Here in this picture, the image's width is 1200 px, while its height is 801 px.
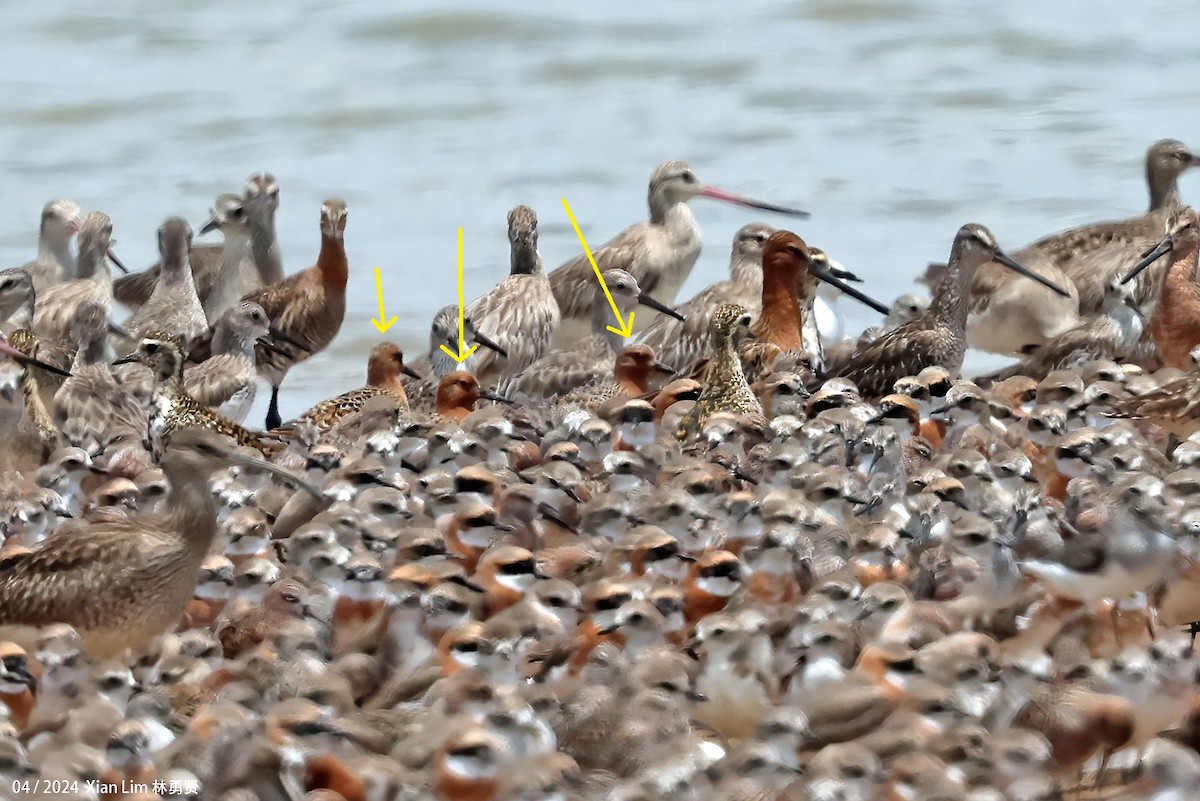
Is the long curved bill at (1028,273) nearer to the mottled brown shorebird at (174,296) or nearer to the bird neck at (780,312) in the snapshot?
the bird neck at (780,312)

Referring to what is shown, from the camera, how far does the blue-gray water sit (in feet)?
58.7

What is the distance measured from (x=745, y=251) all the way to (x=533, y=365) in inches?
59.9

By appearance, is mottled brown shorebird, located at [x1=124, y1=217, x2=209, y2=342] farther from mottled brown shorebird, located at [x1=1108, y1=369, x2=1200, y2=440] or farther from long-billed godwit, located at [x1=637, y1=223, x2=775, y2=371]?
mottled brown shorebird, located at [x1=1108, y1=369, x2=1200, y2=440]

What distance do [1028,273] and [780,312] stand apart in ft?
4.05

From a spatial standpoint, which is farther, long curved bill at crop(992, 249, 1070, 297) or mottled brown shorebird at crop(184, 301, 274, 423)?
long curved bill at crop(992, 249, 1070, 297)

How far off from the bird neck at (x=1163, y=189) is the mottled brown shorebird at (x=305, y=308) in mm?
4526

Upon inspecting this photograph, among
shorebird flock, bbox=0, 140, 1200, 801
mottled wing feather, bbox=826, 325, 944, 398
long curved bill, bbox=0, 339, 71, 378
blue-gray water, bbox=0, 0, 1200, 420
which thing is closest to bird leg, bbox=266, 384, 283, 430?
shorebird flock, bbox=0, 140, 1200, 801

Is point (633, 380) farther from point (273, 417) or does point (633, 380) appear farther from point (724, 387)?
point (273, 417)

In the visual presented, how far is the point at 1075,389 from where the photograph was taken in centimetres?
910

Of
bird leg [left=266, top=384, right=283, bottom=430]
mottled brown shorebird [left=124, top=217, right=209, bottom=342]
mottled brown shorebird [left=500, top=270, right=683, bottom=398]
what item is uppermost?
mottled brown shorebird [left=124, top=217, right=209, bottom=342]

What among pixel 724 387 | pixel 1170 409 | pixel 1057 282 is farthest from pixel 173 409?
pixel 1057 282

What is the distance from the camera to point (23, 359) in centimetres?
1001

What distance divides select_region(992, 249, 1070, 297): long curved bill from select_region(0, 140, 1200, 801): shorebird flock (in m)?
0.07

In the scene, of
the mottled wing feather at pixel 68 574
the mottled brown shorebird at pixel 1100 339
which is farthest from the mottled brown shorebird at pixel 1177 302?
the mottled wing feather at pixel 68 574
